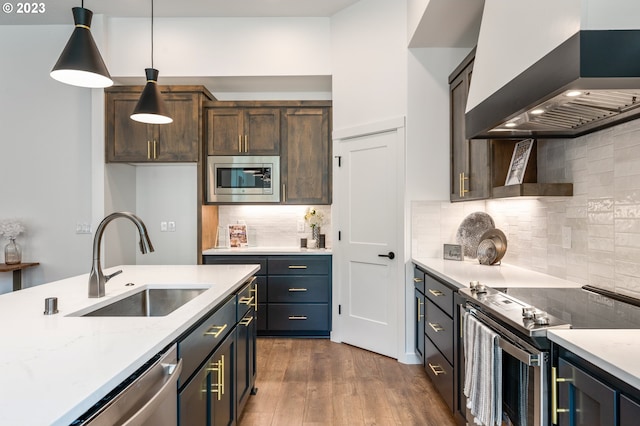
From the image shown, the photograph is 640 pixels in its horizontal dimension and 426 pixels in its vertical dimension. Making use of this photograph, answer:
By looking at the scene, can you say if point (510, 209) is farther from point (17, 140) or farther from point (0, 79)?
point (0, 79)

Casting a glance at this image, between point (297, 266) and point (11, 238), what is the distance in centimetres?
299

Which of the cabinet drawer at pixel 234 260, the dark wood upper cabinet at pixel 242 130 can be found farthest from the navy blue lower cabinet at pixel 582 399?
the dark wood upper cabinet at pixel 242 130

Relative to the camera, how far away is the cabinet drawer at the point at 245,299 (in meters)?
2.23

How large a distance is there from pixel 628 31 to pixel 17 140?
511cm

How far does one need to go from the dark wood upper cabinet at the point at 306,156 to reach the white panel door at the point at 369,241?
12.1 inches

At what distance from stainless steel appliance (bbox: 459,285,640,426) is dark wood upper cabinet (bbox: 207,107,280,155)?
2911 millimetres

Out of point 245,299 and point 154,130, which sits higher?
point 154,130

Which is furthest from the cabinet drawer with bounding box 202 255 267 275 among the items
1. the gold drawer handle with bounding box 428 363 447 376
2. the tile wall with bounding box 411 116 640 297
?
the tile wall with bounding box 411 116 640 297

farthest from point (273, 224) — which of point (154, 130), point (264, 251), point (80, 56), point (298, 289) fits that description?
point (80, 56)

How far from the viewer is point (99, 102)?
399cm

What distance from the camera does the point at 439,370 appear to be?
8.42 ft

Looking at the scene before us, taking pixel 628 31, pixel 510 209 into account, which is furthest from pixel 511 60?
pixel 510 209

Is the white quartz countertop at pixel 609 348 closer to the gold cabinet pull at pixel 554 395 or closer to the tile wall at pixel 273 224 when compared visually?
the gold cabinet pull at pixel 554 395

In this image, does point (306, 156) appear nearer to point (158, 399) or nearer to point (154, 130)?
point (154, 130)
